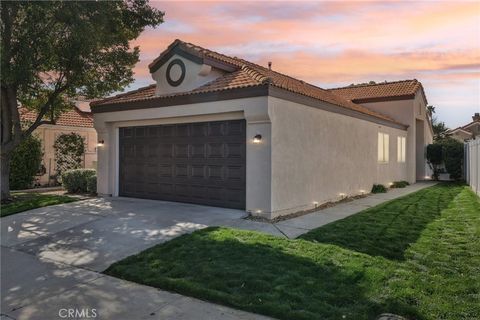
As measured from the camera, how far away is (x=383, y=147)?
17.3 meters

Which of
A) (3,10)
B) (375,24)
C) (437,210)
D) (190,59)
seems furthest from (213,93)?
(437,210)

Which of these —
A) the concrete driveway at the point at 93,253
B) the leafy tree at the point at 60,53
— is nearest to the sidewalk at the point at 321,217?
the concrete driveway at the point at 93,253

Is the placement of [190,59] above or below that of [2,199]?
above

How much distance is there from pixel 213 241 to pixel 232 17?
599 cm

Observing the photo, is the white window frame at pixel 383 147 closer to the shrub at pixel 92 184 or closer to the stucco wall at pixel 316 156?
the stucco wall at pixel 316 156

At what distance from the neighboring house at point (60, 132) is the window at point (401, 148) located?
16.4 metres

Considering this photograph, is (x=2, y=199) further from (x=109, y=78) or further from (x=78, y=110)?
(x=78, y=110)

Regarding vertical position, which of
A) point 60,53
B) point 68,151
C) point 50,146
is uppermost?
point 60,53

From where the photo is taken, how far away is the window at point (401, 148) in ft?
64.1

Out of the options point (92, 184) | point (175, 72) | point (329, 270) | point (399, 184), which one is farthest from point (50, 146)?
point (329, 270)

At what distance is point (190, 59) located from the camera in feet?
35.3

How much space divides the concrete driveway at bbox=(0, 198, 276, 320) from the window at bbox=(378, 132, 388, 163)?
9771 millimetres

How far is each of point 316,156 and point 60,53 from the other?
8.14m

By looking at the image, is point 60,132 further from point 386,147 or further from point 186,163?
point 386,147
